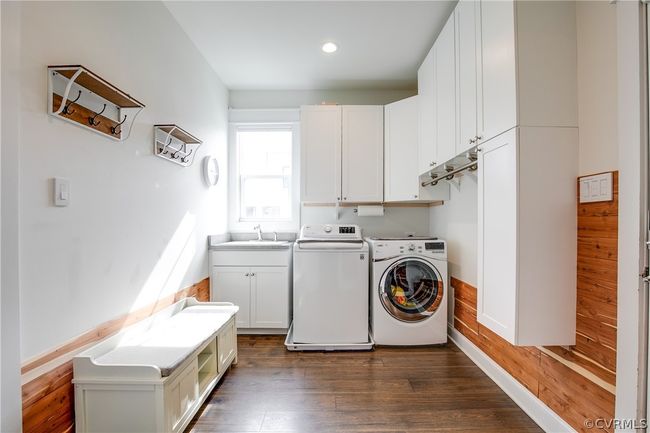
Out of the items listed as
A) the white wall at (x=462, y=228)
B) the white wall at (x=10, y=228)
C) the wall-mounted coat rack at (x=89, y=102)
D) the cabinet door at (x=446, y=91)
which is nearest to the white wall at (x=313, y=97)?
the cabinet door at (x=446, y=91)

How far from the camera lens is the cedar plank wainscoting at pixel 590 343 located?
1.24 m

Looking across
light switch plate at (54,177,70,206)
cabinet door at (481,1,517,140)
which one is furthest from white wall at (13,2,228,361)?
cabinet door at (481,1,517,140)

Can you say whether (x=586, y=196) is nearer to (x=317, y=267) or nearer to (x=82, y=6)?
(x=317, y=267)

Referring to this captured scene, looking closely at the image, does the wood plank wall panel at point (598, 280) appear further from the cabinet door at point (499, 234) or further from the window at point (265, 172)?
the window at point (265, 172)

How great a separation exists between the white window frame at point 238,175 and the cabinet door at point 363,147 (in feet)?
1.79

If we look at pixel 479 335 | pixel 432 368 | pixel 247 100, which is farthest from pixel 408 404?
pixel 247 100

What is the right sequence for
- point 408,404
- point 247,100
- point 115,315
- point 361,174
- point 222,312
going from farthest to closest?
point 247,100 → point 361,174 → point 222,312 → point 408,404 → point 115,315

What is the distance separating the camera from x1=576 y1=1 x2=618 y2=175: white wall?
1.24 metres

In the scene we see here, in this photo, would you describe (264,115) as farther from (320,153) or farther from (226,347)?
(226,347)

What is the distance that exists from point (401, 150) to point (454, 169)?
674 millimetres

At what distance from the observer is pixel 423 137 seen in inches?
106

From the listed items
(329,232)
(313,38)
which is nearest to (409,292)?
(329,232)

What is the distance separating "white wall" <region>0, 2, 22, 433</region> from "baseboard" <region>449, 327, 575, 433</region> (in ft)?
7.90

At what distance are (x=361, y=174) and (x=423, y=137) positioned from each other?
73 centimetres
